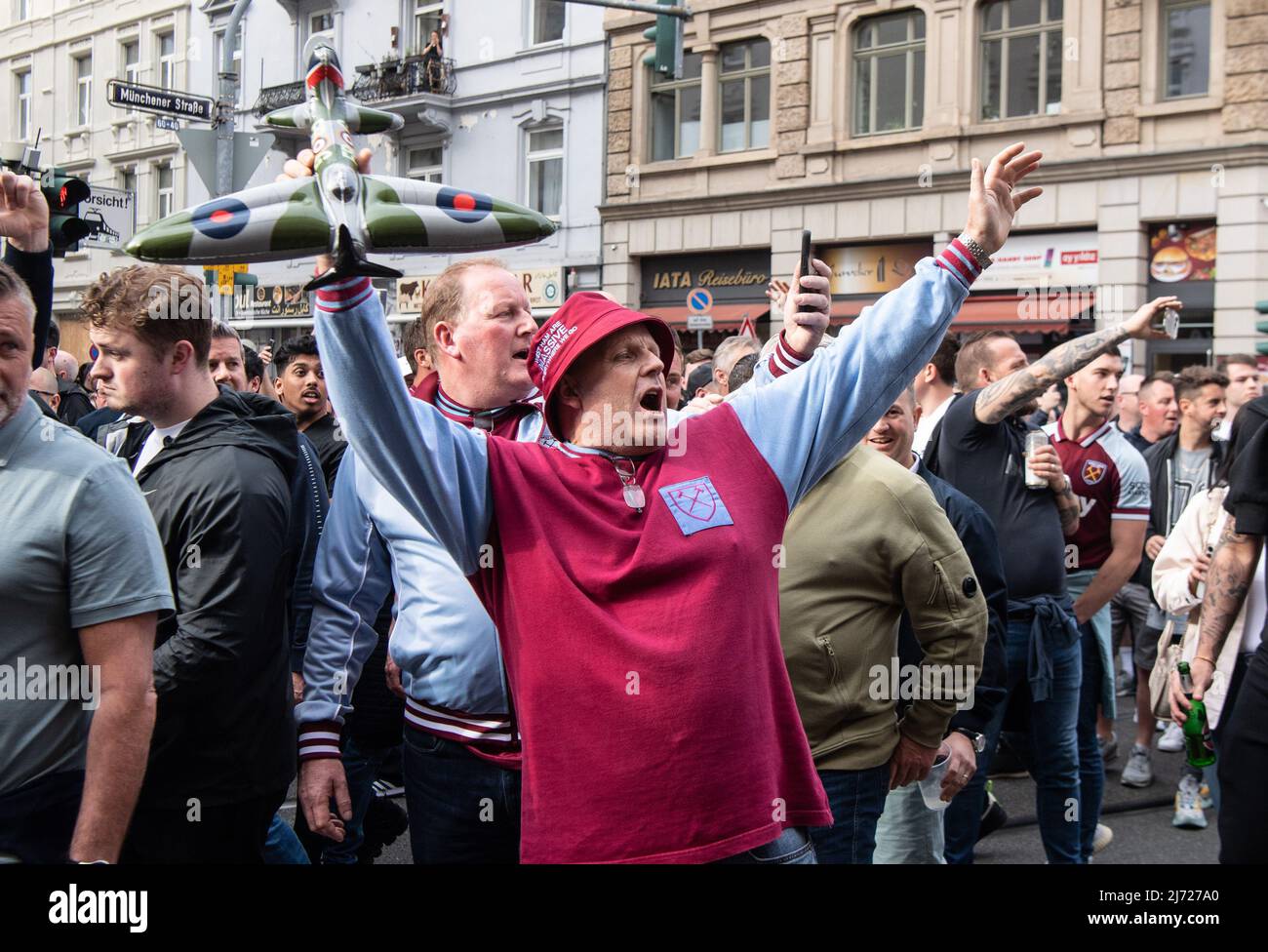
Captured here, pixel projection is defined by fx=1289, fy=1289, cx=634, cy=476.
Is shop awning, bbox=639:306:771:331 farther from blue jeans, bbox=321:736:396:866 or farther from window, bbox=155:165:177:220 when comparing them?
blue jeans, bbox=321:736:396:866

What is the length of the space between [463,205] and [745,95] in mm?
20280

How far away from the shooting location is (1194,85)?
17062 mm

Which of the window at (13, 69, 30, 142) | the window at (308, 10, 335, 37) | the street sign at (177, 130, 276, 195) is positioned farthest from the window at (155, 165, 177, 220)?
the street sign at (177, 130, 276, 195)

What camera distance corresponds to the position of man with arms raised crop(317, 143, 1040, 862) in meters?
2.28

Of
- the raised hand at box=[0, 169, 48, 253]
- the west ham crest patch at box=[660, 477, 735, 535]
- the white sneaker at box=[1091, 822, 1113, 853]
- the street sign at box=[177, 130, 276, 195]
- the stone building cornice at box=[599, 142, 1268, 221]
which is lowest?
the white sneaker at box=[1091, 822, 1113, 853]

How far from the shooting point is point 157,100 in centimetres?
1002

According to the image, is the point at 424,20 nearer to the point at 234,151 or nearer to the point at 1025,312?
the point at 1025,312

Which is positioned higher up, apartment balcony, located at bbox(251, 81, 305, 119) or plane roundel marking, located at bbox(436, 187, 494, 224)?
apartment balcony, located at bbox(251, 81, 305, 119)

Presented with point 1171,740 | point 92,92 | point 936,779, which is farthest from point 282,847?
point 92,92

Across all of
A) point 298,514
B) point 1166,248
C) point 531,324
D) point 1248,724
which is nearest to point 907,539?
point 1248,724

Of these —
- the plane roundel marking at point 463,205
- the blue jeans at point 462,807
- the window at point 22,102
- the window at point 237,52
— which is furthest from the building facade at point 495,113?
the plane roundel marking at point 463,205

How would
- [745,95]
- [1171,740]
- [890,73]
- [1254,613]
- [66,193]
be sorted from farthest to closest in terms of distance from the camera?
[745,95] → [890,73] → [1171,740] → [66,193] → [1254,613]

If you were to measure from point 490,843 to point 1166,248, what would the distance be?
1657 centimetres
